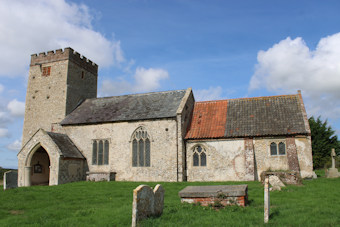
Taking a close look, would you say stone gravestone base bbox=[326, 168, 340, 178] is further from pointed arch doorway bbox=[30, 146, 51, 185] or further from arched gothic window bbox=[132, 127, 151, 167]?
pointed arch doorway bbox=[30, 146, 51, 185]

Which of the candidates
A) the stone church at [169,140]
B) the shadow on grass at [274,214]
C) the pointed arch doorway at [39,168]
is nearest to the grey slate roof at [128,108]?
the stone church at [169,140]

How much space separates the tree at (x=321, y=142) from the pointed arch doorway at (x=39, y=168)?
32365 mm

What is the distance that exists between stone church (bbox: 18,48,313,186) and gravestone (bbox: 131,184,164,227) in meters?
13.3

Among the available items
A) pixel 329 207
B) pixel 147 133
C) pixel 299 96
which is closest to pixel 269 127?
pixel 299 96

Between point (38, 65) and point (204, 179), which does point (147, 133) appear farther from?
point (38, 65)

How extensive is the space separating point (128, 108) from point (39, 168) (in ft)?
33.9

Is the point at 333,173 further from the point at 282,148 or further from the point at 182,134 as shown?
the point at 182,134

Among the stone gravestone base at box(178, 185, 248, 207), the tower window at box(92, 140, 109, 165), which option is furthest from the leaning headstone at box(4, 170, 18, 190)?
the stone gravestone base at box(178, 185, 248, 207)

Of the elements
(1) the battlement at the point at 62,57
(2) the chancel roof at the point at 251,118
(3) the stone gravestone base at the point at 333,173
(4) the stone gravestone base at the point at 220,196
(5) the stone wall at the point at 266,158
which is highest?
(1) the battlement at the point at 62,57

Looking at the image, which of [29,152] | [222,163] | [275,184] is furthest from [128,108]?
[275,184]

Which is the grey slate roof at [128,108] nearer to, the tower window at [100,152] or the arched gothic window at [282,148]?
the tower window at [100,152]

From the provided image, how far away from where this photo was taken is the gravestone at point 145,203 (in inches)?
320

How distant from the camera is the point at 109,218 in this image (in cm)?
912

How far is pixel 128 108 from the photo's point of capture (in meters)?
27.2
